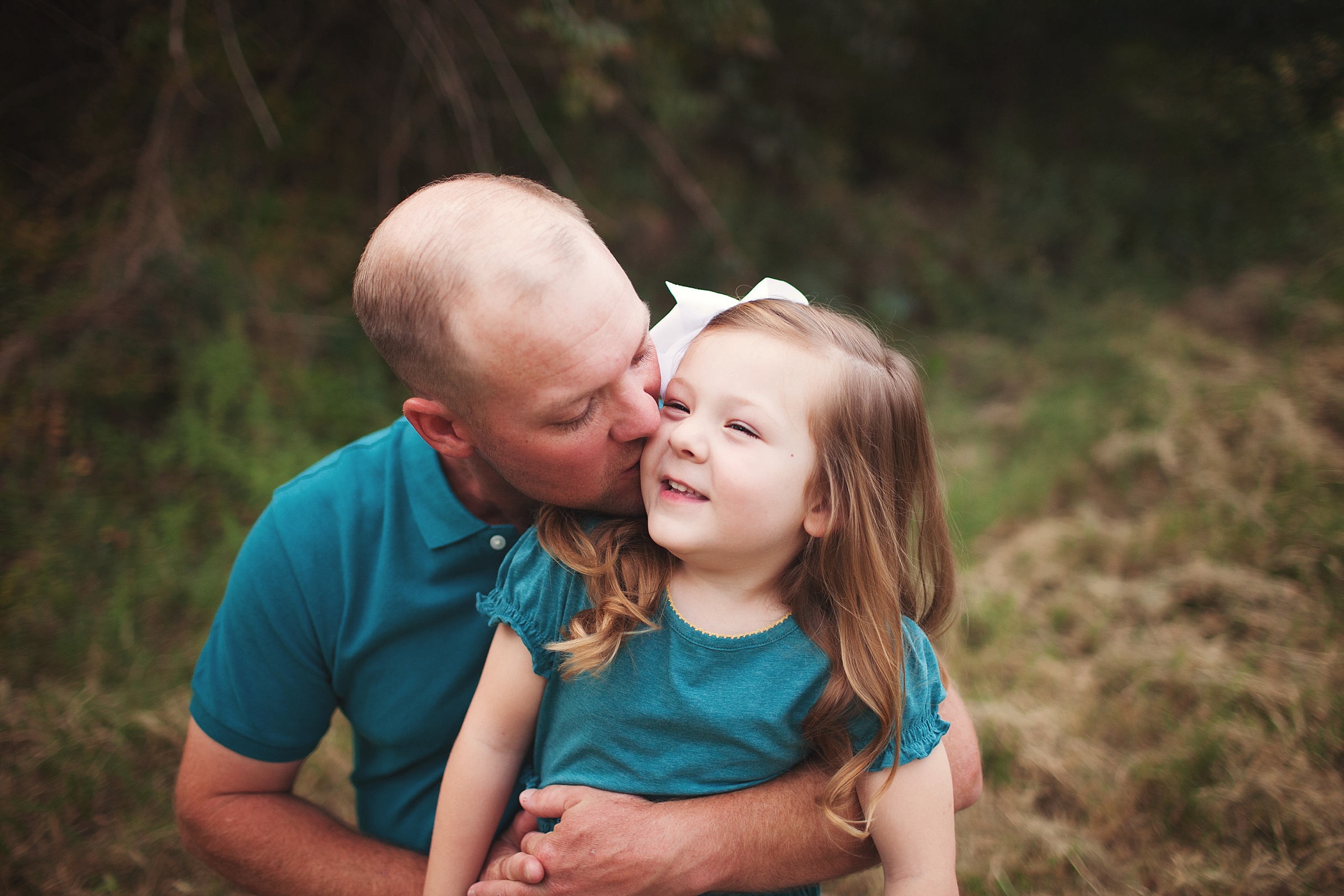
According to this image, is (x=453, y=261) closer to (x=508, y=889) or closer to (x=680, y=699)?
(x=680, y=699)

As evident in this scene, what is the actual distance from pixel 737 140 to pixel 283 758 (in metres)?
5.39

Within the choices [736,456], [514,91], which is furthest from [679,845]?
[514,91]

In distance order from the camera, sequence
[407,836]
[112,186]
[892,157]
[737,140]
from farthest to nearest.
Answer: [892,157] < [737,140] < [112,186] < [407,836]

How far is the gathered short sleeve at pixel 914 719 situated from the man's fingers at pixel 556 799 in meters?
0.49

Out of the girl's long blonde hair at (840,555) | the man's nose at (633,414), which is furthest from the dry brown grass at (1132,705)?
the man's nose at (633,414)

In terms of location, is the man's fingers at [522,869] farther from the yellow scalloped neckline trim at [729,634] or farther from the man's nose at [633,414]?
the man's nose at [633,414]

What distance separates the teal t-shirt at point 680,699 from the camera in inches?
59.2

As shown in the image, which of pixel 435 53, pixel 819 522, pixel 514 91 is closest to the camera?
pixel 819 522

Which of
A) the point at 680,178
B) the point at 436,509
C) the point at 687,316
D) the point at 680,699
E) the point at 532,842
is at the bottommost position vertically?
the point at 532,842

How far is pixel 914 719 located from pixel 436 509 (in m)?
0.98

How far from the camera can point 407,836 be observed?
188cm

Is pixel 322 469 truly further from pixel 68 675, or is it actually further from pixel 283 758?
pixel 68 675

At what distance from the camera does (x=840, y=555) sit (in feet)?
5.14

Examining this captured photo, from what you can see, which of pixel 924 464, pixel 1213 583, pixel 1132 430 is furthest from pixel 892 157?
pixel 924 464
